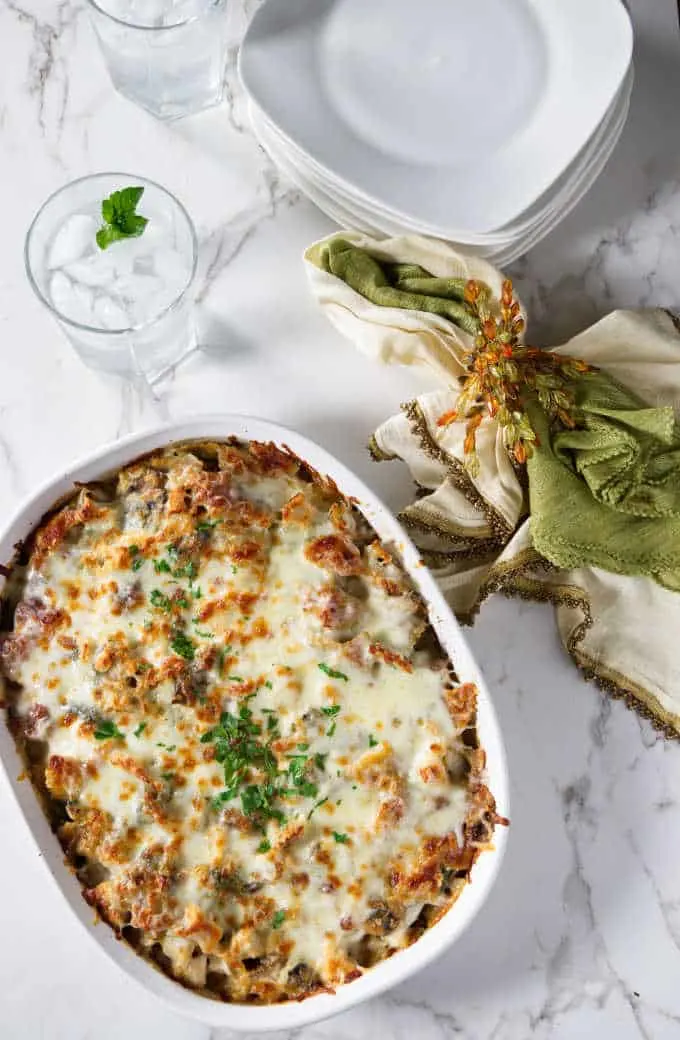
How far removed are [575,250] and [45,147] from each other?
4.26ft

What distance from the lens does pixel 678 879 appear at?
2.73 m

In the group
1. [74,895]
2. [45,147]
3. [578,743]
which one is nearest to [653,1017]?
[578,743]

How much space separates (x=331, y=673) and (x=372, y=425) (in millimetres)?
673

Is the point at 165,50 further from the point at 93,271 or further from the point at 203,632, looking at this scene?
the point at 203,632

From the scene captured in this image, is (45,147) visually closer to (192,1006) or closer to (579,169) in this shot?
(579,169)

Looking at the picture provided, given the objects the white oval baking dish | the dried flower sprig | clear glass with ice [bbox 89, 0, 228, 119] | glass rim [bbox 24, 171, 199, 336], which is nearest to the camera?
the white oval baking dish

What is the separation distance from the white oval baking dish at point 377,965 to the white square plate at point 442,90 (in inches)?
24.3

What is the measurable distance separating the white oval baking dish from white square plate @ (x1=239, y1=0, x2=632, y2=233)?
616 mm

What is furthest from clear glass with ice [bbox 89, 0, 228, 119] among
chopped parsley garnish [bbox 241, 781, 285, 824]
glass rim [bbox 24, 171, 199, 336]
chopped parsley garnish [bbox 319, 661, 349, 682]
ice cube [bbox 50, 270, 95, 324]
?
chopped parsley garnish [bbox 241, 781, 285, 824]

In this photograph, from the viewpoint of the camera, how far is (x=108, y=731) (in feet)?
7.94

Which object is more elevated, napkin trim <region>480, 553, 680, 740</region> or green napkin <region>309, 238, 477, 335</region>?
green napkin <region>309, 238, 477, 335</region>

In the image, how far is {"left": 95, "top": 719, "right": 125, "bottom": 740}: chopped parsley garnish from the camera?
2416 mm

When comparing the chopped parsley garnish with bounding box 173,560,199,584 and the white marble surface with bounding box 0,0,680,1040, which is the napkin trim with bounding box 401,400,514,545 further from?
the chopped parsley garnish with bounding box 173,560,199,584

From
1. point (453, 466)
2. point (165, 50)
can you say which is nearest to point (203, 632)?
point (453, 466)
